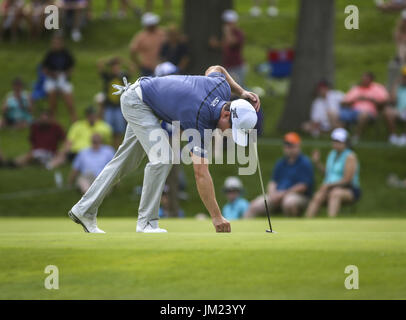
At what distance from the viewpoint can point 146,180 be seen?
34.8ft

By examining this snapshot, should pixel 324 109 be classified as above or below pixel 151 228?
above

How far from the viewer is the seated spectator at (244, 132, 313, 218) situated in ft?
61.3

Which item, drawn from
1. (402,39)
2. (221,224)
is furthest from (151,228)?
(402,39)

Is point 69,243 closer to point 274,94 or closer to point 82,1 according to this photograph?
point 274,94

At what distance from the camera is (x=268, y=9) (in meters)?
40.2

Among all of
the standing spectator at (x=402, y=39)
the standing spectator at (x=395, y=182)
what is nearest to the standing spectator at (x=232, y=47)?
the standing spectator at (x=402, y=39)

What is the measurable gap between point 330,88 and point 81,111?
25.9 feet

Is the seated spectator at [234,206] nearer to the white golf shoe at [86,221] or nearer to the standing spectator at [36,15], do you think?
the white golf shoe at [86,221]

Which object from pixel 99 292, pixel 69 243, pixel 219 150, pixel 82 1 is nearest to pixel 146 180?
pixel 69 243

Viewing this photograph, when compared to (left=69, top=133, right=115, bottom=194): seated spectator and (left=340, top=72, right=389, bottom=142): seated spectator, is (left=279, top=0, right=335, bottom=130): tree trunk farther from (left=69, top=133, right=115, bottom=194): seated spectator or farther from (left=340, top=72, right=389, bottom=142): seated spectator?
(left=69, top=133, right=115, bottom=194): seated spectator

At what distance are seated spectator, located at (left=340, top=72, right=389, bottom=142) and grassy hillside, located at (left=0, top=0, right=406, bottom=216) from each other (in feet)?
2.31

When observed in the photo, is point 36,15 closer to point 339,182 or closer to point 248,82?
point 248,82

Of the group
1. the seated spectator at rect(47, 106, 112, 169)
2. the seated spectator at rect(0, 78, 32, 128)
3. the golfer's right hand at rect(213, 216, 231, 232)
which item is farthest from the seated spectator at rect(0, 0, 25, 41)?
the golfer's right hand at rect(213, 216, 231, 232)

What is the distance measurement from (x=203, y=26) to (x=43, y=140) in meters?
4.71
